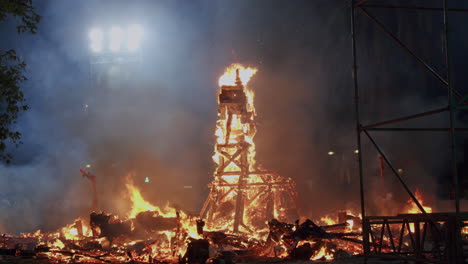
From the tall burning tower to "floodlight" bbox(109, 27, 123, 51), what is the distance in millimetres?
31672

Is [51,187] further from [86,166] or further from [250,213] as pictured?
[250,213]

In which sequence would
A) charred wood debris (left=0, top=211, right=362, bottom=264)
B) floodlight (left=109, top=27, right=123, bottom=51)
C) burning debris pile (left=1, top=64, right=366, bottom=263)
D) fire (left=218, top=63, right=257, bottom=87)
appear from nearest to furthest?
charred wood debris (left=0, top=211, right=362, bottom=264)
burning debris pile (left=1, top=64, right=366, bottom=263)
fire (left=218, top=63, right=257, bottom=87)
floodlight (left=109, top=27, right=123, bottom=51)

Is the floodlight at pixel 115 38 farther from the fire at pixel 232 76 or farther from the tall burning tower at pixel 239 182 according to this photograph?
the tall burning tower at pixel 239 182

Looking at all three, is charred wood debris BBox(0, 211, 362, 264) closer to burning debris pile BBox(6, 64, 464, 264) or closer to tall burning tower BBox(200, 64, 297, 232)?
burning debris pile BBox(6, 64, 464, 264)

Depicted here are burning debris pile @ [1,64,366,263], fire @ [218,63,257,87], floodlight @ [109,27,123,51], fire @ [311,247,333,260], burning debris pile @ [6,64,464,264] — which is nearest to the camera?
fire @ [311,247,333,260]

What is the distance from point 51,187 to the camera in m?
41.6

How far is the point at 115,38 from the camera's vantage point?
53000mm

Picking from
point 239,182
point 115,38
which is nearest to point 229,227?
point 239,182

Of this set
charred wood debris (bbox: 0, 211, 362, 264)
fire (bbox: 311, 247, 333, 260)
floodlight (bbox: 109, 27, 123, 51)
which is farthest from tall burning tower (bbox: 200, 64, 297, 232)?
floodlight (bbox: 109, 27, 123, 51)

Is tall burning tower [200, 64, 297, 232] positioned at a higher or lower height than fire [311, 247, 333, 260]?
higher

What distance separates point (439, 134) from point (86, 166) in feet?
133

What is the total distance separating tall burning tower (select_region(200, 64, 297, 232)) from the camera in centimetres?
2484

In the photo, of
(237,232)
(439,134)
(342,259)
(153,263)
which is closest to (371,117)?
(439,134)

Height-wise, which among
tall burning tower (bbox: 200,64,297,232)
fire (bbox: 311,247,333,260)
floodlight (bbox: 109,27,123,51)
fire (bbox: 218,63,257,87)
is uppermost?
floodlight (bbox: 109,27,123,51)
